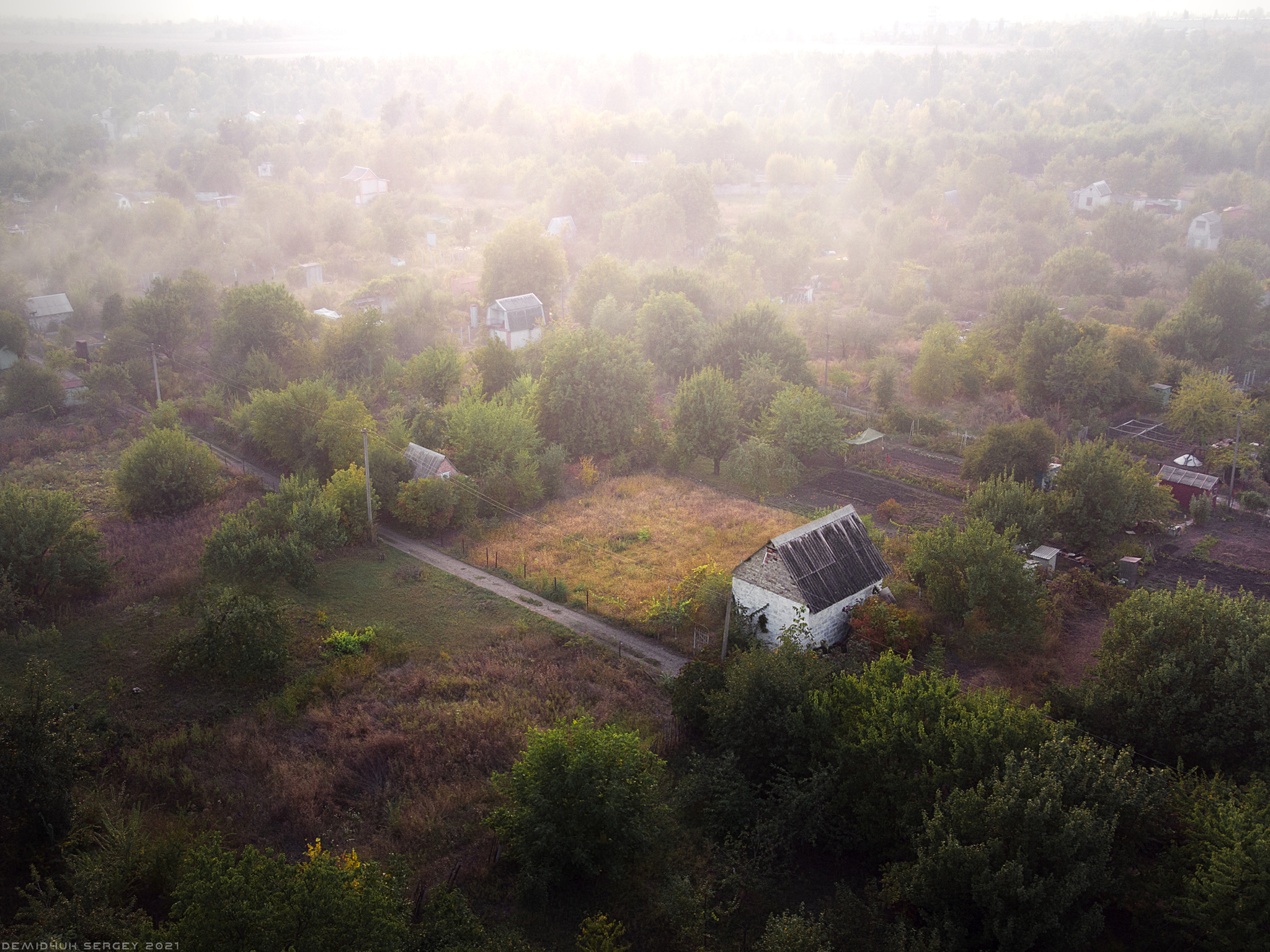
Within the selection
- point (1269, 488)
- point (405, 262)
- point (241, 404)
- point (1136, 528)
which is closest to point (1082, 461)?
point (1136, 528)

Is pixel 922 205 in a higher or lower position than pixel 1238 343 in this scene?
higher

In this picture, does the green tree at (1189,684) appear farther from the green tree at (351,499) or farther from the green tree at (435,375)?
the green tree at (435,375)

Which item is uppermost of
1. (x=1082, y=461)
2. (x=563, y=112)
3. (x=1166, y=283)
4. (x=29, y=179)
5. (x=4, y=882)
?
(x=563, y=112)

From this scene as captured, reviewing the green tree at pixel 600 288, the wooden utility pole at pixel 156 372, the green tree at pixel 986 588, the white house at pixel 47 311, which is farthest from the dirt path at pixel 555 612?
the white house at pixel 47 311

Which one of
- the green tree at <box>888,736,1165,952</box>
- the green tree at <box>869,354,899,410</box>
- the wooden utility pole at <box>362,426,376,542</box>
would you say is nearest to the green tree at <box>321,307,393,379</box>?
the wooden utility pole at <box>362,426,376,542</box>

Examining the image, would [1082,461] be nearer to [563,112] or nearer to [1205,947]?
[1205,947]

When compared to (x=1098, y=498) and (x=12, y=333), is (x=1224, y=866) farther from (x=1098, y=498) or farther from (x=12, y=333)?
(x=12, y=333)

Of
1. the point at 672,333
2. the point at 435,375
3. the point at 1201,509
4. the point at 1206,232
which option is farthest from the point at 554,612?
the point at 1206,232
